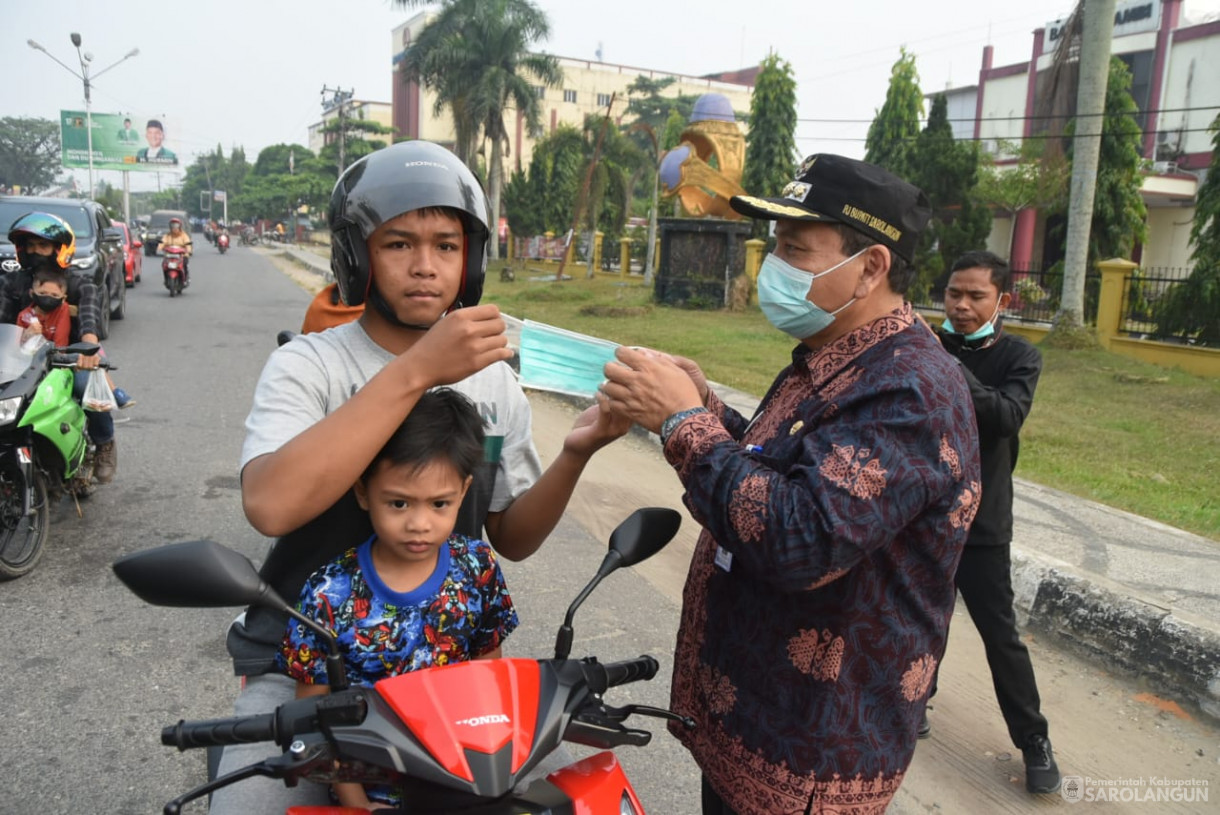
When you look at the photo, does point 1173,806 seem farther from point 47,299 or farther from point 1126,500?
point 47,299

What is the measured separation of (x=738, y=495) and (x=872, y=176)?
680 mm

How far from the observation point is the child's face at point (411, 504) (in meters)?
1.69

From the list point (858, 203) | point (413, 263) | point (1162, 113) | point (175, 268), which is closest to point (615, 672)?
point (413, 263)

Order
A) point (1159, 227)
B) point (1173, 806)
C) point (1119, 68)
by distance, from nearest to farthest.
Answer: point (1173, 806)
point (1119, 68)
point (1159, 227)

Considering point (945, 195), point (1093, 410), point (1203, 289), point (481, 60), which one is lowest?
point (1093, 410)

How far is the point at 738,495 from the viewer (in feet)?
5.13

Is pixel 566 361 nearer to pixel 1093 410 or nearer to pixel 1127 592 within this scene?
pixel 1127 592

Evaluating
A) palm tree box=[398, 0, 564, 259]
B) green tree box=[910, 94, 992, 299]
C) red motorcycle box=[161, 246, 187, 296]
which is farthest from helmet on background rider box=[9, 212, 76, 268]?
palm tree box=[398, 0, 564, 259]

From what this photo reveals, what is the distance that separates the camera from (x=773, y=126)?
1105 inches

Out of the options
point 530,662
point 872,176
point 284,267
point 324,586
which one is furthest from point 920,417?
point 284,267

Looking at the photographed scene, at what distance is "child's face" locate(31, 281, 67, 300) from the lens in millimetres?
5477

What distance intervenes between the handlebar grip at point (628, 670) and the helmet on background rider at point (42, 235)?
5014 mm

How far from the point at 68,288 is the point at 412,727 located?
17.8ft

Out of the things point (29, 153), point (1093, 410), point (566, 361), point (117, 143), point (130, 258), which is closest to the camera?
point (566, 361)
